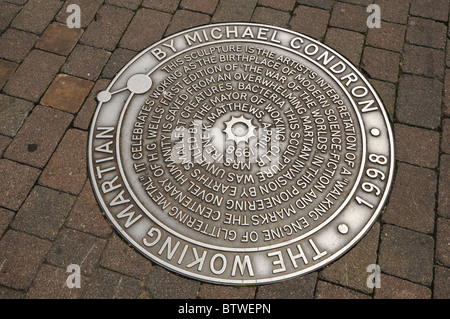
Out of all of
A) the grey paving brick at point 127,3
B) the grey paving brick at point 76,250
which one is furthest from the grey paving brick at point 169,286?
the grey paving brick at point 127,3

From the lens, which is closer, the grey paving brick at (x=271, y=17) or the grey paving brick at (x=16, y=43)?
the grey paving brick at (x=16, y=43)

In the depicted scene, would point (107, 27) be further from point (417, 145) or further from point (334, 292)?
point (334, 292)

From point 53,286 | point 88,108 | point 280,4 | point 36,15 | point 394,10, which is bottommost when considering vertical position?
point 53,286

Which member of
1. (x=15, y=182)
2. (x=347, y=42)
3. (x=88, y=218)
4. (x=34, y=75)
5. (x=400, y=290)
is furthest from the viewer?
(x=347, y=42)

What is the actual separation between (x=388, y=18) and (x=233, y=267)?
Answer: 2704 mm

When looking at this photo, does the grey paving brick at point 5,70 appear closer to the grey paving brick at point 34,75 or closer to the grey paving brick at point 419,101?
the grey paving brick at point 34,75

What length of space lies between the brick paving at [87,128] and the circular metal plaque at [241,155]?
0.12 meters

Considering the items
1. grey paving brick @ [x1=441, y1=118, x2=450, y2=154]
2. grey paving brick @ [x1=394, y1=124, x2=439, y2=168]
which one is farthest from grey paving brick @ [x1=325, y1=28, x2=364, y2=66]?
grey paving brick @ [x1=441, y1=118, x2=450, y2=154]

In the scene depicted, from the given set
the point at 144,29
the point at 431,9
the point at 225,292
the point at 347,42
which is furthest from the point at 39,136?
the point at 431,9

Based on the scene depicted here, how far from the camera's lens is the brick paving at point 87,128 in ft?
9.18

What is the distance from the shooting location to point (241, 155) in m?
3.16

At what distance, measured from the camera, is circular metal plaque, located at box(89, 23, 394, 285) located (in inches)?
114

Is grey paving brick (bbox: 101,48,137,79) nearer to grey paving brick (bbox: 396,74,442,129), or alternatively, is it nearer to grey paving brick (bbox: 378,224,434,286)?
grey paving brick (bbox: 396,74,442,129)

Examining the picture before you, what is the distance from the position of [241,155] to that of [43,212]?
1.48 meters
